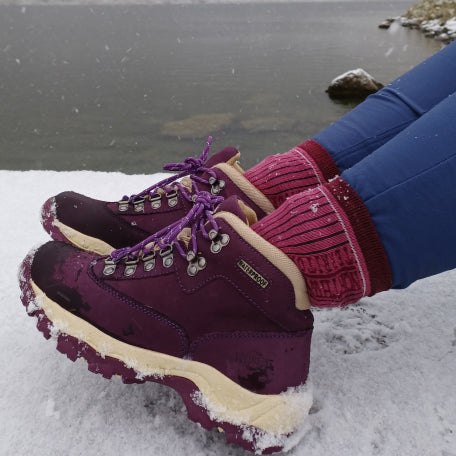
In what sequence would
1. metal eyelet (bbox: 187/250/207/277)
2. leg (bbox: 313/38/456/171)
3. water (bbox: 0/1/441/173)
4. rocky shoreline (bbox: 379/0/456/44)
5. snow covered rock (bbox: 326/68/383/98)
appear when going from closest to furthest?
metal eyelet (bbox: 187/250/207/277) → leg (bbox: 313/38/456/171) → water (bbox: 0/1/441/173) → snow covered rock (bbox: 326/68/383/98) → rocky shoreline (bbox: 379/0/456/44)

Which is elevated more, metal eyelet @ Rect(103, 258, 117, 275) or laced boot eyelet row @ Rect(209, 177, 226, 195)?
laced boot eyelet row @ Rect(209, 177, 226, 195)

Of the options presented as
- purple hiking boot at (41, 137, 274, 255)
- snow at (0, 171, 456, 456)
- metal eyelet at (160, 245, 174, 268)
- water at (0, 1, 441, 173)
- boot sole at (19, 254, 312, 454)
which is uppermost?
metal eyelet at (160, 245, 174, 268)

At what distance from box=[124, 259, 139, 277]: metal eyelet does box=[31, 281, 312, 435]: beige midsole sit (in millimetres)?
129

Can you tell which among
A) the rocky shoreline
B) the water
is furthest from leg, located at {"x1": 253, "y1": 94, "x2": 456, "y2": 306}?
the rocky shoreline

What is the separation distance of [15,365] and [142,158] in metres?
5.54

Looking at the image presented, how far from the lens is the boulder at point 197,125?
7.42 meters

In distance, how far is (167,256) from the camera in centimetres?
88

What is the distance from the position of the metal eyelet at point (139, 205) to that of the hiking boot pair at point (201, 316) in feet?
0.80

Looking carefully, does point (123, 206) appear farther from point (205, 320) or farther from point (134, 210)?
point (205, 320)

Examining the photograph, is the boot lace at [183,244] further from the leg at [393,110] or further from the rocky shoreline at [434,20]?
the rocky shoreline at [434,20]

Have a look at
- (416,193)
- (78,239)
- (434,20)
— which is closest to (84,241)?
(78,239)

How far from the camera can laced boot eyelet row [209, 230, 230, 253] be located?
0.81 meters

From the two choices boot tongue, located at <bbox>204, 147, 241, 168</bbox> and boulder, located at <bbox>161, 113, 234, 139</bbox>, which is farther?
boulder, located at <bbox>161, 113, 234, 139</bbox>

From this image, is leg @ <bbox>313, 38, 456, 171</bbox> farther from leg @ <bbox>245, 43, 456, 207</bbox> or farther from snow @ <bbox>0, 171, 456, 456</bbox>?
snow @ <bbox>0, 171, 456, 456</bbox>
